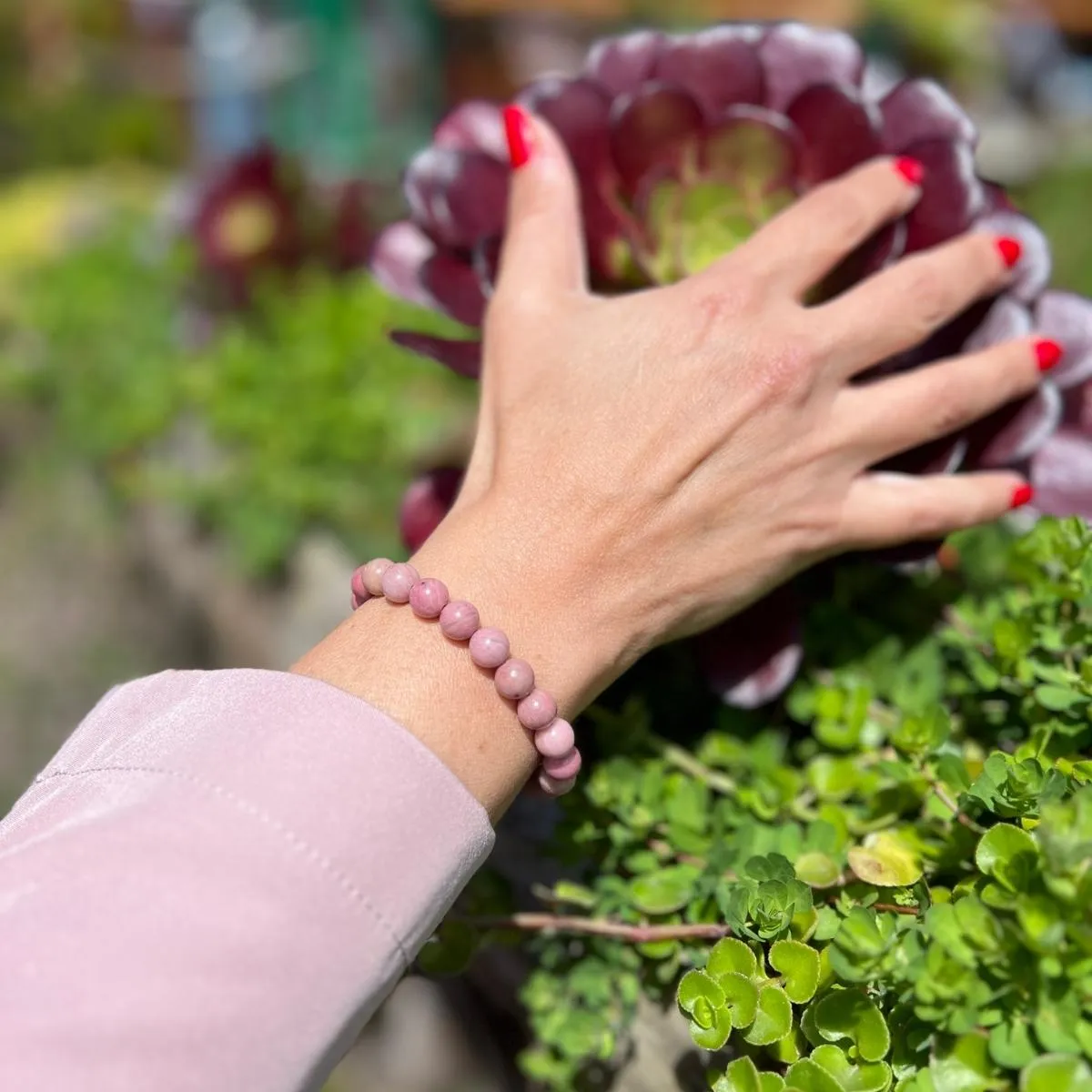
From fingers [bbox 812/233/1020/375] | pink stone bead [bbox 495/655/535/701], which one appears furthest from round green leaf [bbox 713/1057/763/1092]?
fingers [bbox 812/233/1020/375]

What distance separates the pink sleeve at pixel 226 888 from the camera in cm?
49

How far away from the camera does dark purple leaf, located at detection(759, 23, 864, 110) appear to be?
0.80m

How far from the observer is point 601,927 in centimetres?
71

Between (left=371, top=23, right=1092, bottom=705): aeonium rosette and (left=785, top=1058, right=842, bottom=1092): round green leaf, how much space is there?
0.31 metres

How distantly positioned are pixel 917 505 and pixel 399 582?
0.36 m

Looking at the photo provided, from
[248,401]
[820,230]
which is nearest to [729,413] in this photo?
[820,230]

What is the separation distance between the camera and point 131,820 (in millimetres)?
542

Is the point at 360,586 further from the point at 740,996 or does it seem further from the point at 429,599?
the point at 740,996

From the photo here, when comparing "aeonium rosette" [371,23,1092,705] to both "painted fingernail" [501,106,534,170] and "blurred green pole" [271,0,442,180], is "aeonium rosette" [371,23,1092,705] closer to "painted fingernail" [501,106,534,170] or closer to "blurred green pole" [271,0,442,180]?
"painted fingernail" [501,106,534,170]

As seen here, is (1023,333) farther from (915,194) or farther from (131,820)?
(131,820)

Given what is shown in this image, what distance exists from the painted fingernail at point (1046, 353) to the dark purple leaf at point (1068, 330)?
0.03 meters

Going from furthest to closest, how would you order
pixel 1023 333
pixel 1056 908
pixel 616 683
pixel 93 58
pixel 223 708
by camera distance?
pixel 93 58 → pixel 616 683 → pixel 1023 333 → pixel 223 708 → pixel 1056 908

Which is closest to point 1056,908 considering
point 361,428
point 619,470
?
point 619,470

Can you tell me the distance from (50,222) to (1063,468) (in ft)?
9.90
